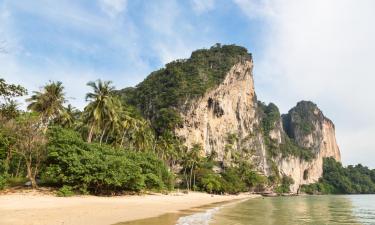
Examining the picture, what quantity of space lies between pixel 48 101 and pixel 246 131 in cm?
8960

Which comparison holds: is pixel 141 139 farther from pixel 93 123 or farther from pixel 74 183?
pixel 74 183

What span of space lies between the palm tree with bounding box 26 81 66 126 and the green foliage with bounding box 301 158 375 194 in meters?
126

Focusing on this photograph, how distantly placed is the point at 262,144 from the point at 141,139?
79.4 metres

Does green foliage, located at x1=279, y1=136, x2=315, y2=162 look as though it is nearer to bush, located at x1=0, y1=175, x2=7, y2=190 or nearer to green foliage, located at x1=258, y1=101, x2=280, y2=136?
green foliage, located at x1=258, y1=101, x2=280, y2=136

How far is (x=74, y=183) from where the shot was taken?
30.0m

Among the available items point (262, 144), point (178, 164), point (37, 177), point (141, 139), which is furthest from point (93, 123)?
point (262, 144)

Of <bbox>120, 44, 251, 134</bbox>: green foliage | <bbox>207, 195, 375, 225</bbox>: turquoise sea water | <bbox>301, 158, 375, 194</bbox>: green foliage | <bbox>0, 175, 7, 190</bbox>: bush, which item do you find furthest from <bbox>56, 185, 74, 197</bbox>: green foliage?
<bbox>301, 158, 375, 194</bbox>: green foliage

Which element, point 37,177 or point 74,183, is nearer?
point 74,183

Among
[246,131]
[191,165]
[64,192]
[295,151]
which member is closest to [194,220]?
→ [64,192]

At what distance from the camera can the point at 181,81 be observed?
105938 millimetres

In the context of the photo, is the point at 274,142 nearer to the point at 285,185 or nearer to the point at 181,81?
the point at 285,185

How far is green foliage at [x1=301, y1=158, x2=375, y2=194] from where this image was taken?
153 m

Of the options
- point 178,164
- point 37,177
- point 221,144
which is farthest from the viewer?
point 221,144

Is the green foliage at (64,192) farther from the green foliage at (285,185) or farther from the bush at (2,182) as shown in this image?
the green foliage at (285,185)
